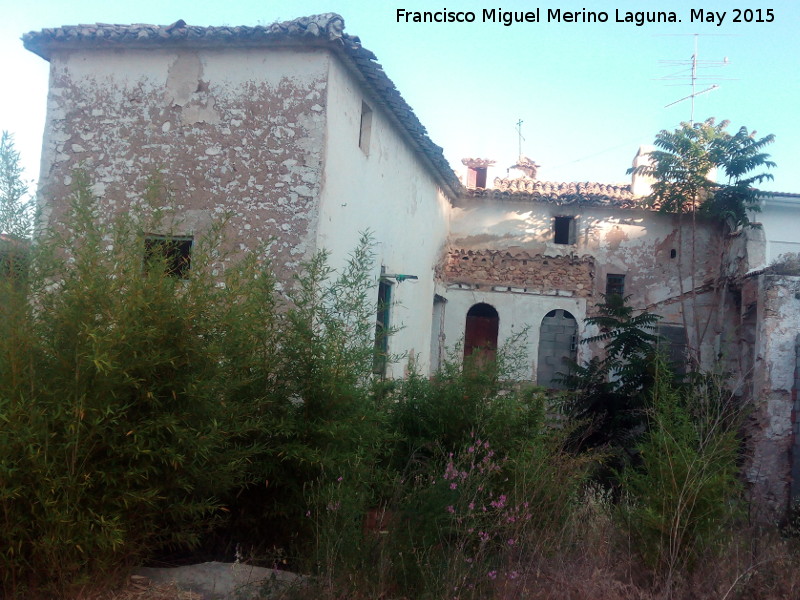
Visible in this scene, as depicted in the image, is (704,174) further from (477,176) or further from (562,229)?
(477,176)

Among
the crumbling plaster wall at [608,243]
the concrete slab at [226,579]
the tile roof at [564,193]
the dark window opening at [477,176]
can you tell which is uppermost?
the dark window opening at [477,176]

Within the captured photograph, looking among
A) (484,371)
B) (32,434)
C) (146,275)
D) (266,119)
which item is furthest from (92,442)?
(266,119)

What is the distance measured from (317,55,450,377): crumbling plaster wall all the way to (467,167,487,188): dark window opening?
2595mm

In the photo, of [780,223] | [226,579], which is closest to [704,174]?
[780,223]

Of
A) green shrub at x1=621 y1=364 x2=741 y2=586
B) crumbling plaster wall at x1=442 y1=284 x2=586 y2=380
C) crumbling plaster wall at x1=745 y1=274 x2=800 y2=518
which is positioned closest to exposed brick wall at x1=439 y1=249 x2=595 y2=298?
crumbling plaster wall at x1=442 y1=284 x2=586 y2=380

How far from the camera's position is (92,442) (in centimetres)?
421

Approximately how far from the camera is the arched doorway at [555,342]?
1620cm

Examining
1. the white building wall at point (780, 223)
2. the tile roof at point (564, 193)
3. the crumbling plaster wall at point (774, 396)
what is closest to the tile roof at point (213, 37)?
the crumbling plaster wall at point (774, 396)

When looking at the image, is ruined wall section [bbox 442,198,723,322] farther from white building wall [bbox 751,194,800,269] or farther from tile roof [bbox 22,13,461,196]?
tile roof [bbox 22,13,461,196]

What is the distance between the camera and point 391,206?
36.9 ft

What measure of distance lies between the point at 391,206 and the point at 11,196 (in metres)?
7.06

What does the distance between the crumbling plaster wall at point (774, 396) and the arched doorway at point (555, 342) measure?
5201mm

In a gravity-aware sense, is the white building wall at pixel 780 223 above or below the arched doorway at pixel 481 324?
above

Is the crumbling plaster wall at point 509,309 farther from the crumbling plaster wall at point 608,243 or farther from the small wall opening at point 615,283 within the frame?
the small wall opening at point 615,283
